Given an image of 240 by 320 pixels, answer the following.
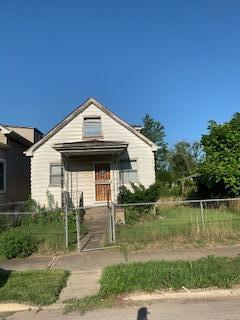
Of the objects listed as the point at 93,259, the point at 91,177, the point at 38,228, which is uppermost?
the point at 91,177

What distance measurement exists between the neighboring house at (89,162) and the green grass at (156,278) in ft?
40.8

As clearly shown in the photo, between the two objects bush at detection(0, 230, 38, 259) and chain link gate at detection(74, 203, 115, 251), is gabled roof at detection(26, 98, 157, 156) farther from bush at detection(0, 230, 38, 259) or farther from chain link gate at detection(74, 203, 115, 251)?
bush at detection(0, 230, 38, 259)

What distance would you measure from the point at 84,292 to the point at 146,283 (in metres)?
1.10

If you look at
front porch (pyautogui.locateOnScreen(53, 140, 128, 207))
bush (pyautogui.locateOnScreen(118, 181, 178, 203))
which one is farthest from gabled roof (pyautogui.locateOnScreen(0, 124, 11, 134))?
bush (pyautogui.locateOnScreen(118, 181, 178, 203))

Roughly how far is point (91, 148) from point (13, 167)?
20.4 ft

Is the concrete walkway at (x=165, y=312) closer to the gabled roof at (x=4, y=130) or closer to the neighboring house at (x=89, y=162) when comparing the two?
the neighboring house at (x=89, y=162)

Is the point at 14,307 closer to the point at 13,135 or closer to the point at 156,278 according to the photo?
the point at 156,278

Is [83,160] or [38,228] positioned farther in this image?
[83,160]

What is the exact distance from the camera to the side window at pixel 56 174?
2141 centimetres

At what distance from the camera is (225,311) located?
6.44 metres

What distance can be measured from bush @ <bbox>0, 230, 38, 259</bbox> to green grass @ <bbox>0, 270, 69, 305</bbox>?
186 centimetres

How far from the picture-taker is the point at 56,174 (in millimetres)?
21484

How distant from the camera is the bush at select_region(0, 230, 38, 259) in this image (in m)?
11.0

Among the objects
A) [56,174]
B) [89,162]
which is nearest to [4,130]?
[56,174]
